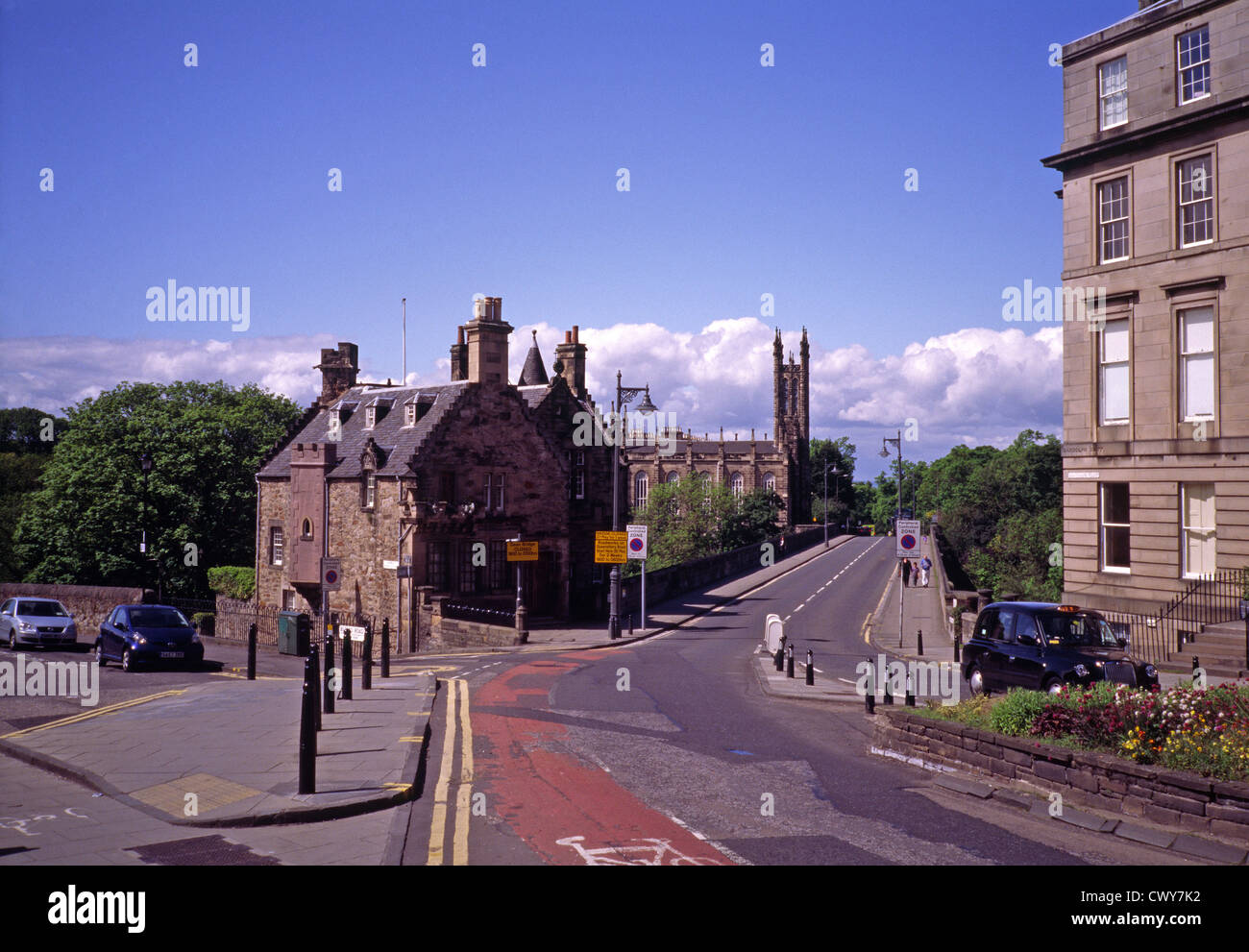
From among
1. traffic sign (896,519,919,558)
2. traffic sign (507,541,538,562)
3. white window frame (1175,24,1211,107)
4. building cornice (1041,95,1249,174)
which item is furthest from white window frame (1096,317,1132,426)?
traffic sign (507,541,538,562)

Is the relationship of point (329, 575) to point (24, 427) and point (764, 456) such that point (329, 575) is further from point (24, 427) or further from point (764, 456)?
point (764, 456)

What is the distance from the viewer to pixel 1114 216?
1002 inches

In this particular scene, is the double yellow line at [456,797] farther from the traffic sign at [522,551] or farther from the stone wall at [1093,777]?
the traffic sign at [522,551]

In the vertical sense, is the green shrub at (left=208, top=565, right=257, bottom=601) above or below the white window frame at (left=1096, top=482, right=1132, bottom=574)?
below

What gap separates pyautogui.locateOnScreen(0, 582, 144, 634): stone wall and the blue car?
18.4 m

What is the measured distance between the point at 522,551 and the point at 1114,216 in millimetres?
23565

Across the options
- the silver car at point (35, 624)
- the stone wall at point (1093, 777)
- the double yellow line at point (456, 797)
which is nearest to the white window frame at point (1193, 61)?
the stone wall at point (1093, 777)

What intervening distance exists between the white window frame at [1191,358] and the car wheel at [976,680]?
10.9m

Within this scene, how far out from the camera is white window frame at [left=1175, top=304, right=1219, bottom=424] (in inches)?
919

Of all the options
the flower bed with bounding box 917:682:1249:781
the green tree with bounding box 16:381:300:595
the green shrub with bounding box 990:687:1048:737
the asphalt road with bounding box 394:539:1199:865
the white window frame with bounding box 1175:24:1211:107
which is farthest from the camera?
the green tree with bounding box 16:381:300:595

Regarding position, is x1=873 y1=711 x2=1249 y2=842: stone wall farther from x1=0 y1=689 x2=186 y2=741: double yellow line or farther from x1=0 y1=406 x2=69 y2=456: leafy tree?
x1=0 y1=406 x2=69 y2=456: leafy tree

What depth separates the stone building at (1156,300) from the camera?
2297 cm
